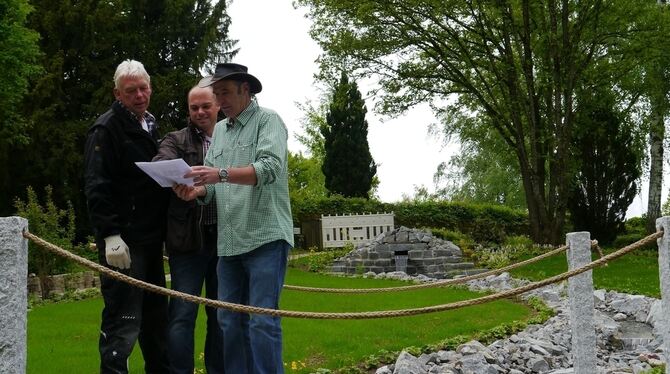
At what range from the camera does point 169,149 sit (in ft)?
15.0

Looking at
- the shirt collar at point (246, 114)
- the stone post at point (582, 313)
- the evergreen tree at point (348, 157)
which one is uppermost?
the evergreen tree at point (348, 157)

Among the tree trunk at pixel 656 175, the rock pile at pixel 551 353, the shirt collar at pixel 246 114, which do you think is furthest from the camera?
the tree trunk at pixel 656 175

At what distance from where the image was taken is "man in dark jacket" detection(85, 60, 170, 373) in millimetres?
4039

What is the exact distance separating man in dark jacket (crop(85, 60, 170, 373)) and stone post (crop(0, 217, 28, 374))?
45.1 inches

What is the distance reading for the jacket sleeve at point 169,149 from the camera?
4.45 meters

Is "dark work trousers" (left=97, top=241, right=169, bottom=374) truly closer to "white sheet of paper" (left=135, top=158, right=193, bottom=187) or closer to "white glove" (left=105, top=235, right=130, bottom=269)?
Answer: "white glove" (left=105, top=235, right=130, bottom=269)

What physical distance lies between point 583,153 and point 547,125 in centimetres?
210

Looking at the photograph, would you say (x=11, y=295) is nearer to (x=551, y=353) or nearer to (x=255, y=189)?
(x=255, y=189)

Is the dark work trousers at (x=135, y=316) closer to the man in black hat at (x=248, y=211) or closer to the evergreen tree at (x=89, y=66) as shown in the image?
the man in black hat at (x=248, y=211)

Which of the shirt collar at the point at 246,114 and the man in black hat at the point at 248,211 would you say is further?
the shirt collar at the point at 246,114

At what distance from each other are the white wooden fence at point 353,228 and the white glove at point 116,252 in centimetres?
1683

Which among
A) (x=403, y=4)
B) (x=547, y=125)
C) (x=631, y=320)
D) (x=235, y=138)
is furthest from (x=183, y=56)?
(x=235, y=138)

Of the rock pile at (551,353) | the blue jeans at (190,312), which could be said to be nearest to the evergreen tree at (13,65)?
the rock pile at (551,353)

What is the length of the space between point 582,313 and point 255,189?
2432mm
